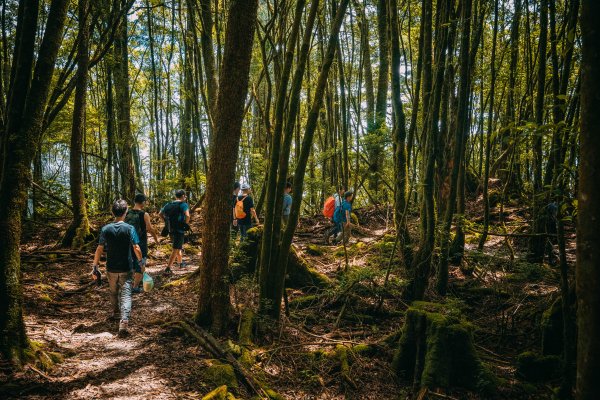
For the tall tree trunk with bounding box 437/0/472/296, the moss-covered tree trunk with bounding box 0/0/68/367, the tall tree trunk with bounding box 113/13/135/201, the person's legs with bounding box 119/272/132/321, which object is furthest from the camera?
the tall tree trunk with bounding box 113/13/135/201

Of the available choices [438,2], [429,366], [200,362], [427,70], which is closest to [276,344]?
[200,362]

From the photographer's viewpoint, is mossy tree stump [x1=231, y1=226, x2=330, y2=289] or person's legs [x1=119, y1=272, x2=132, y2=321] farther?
mossy tree stump [x1=231, y1=226, x2=330, y2=289]

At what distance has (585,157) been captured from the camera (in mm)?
1831

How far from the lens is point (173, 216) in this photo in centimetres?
772

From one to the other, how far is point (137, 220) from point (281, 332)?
A: 3560mm

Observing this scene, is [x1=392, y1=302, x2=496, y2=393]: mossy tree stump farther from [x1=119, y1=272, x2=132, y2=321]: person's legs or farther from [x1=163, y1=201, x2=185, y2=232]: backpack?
[x1=163, y1=201, x2=185, y2=232]: backpack

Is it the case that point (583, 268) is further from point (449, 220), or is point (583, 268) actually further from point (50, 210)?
point (50, 210)

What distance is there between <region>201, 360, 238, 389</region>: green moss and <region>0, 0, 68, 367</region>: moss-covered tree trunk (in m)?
1.76

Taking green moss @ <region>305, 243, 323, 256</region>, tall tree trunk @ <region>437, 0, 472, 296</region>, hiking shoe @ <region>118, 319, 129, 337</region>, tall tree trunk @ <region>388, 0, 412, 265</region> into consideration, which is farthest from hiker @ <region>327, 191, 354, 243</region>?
hiking shoe @ <region>118, 319, 129, 337</region>

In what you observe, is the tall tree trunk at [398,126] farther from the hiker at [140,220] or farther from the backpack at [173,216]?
the backpack at [173,216]

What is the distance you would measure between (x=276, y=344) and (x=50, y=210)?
11047mm

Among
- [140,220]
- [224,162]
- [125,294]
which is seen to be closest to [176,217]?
[140,220]

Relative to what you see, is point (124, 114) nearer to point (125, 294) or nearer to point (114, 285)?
point (114, 285)

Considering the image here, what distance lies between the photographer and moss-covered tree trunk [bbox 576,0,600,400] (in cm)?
179
